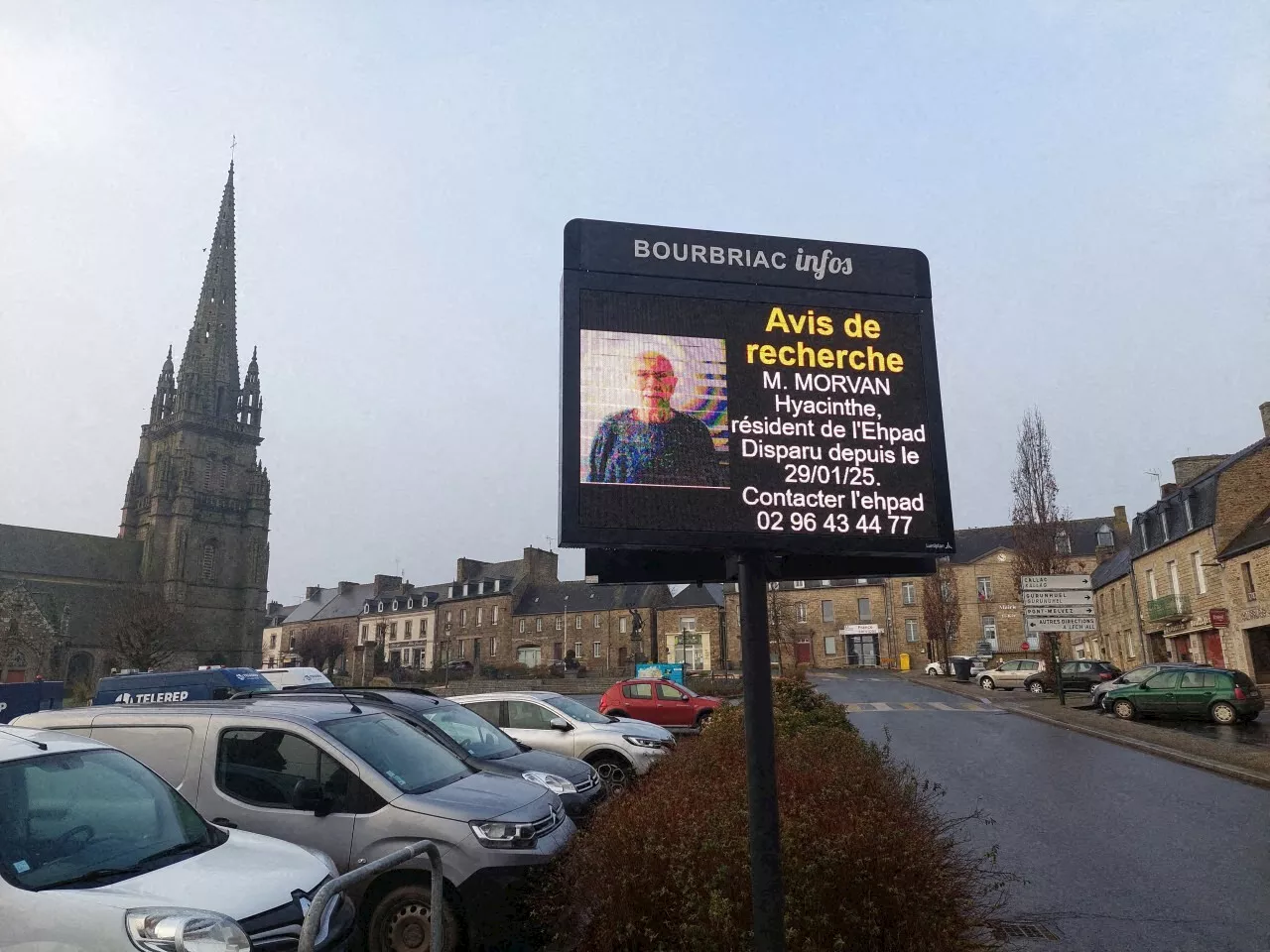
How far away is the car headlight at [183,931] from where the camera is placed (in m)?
3.60

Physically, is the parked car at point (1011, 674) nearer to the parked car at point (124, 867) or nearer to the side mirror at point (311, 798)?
the side mirror at point (311, 798)

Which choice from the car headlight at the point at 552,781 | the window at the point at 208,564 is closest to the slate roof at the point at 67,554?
the window at the point at 208,564

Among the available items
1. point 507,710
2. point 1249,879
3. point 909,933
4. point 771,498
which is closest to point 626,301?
point 771,498

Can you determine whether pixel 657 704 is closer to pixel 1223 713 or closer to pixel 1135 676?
pixel 1135 676

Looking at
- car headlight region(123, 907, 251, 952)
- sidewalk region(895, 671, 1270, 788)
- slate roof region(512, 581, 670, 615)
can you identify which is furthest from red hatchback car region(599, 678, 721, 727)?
slate roof region(512, 581, 670, 615)

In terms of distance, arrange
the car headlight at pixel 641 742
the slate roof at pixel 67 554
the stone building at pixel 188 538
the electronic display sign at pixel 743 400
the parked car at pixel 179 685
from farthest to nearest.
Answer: the slate roof at pixel 67 554
the stone building at pixel 188 538
the parked car at pixel 179 685
the car headlight at pixel 641 742
the electronic display sign at pixel 743 400

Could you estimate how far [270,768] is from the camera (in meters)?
6.16

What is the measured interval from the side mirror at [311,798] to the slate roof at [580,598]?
211 ft

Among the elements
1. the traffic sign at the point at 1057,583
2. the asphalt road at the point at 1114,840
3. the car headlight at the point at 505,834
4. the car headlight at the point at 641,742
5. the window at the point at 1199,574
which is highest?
the window at the point at 1199,574

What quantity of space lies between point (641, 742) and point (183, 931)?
920 centimetres

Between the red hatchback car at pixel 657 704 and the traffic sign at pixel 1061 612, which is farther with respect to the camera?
the traffic sign at pixel 1061 612

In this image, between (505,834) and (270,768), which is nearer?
(505,834)

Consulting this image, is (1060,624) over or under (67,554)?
under

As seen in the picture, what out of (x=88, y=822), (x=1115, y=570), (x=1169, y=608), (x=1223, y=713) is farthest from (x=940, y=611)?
(x=88, y=822)
